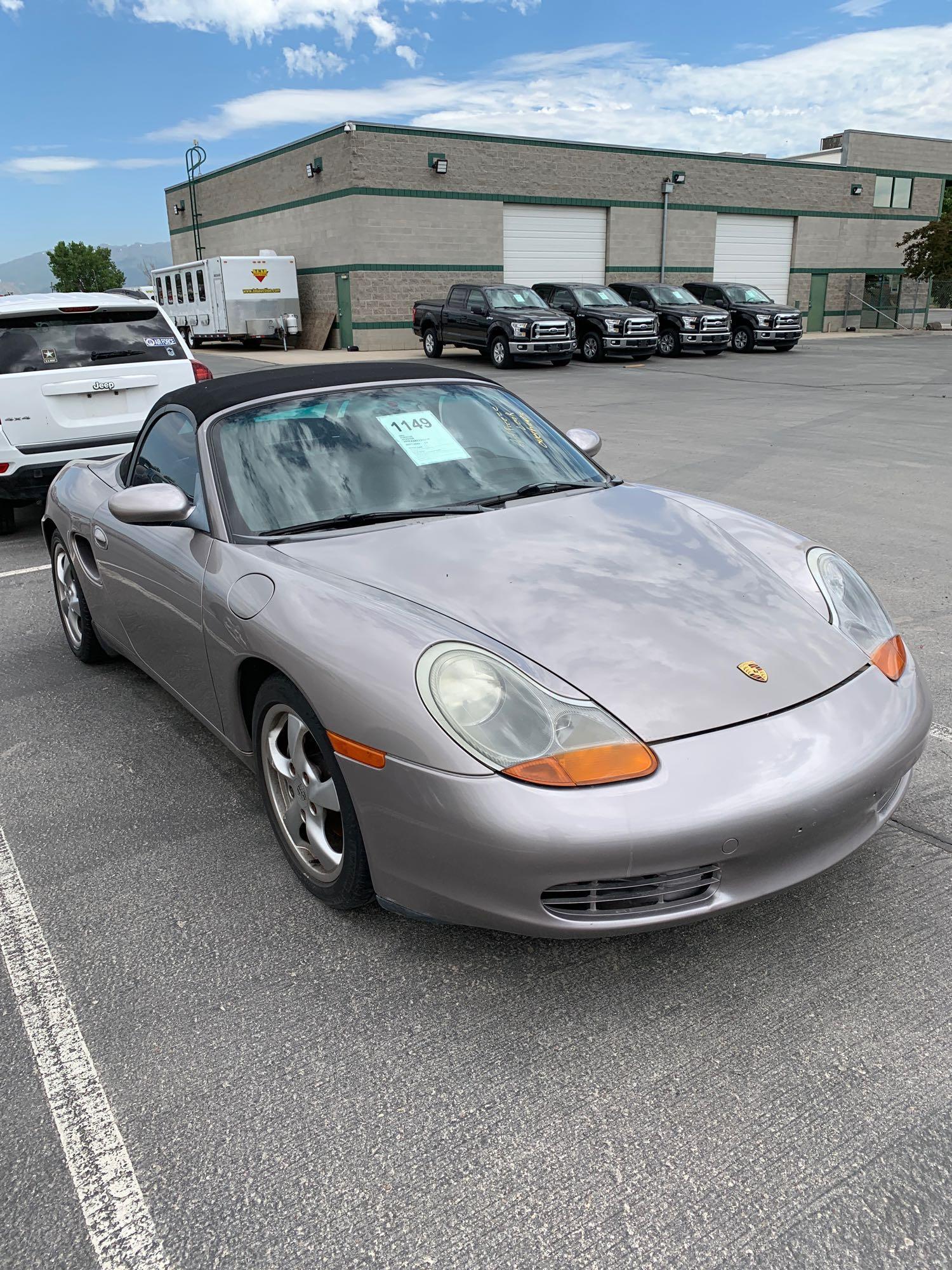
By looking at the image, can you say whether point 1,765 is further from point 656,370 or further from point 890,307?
point 890,307

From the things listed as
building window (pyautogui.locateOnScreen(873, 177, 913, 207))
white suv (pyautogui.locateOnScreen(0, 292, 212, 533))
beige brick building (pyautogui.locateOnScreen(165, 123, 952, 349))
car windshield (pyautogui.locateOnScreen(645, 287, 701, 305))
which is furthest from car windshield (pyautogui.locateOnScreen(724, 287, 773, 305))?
white suv (pyautogui.locateOnScreen(0, 292, 212, 533))

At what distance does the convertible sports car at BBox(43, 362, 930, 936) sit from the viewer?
222 cm

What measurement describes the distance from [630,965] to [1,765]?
2.65 metres

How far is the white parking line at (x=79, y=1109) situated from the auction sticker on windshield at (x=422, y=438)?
1.92 meters

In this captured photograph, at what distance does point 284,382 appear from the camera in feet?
12.1

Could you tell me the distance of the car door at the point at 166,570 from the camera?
3293mm

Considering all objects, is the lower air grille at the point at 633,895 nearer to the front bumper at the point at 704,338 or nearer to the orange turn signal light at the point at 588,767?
the orange turn signal light at the point at 588,767

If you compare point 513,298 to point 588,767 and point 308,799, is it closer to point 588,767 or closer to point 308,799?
point 308,799

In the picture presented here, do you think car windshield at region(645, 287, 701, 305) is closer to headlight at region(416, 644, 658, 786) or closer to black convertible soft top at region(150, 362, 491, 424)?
black convertible soft top at region(150, 362, 491, 424)

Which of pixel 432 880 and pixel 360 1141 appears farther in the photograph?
pixel 432 880

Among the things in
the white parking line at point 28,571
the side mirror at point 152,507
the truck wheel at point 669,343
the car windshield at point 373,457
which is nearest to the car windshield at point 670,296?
the truck wheel at point 669,343

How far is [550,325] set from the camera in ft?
71.4

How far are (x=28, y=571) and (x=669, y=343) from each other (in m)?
22.0

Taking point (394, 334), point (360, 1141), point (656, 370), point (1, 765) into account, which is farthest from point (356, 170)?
point (360, 1141)
